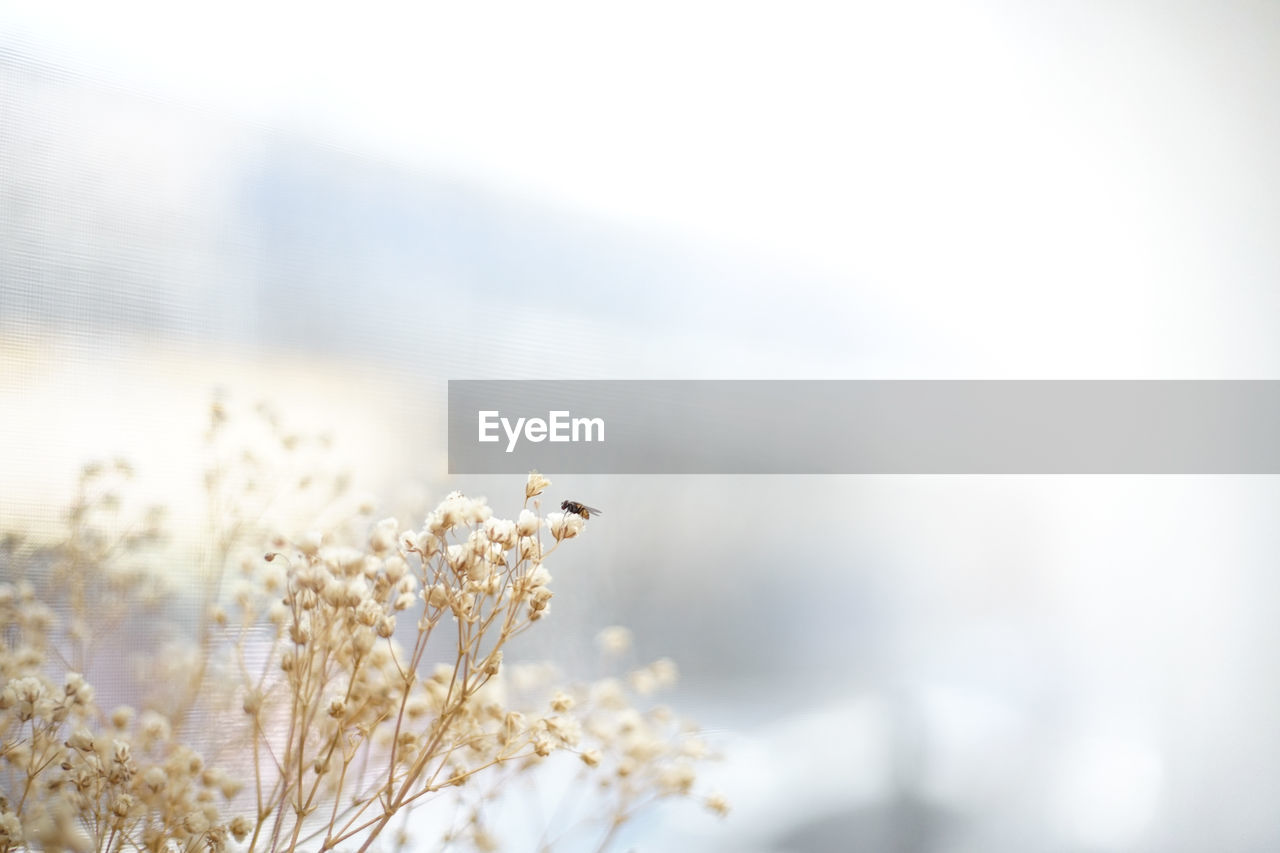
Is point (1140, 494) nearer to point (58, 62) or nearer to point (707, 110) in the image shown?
point (707, 110)

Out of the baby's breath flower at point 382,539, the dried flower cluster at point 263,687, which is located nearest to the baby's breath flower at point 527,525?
the dried flower cluster at point 263,687

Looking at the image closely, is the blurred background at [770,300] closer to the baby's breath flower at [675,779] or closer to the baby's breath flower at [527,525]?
the baby's breath flower at [675,779]

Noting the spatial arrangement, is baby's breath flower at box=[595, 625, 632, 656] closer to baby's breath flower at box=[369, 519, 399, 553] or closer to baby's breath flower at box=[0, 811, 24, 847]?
baby's breath flower at box=[369, 519, 399, 553]

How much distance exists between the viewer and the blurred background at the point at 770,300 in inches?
38.2

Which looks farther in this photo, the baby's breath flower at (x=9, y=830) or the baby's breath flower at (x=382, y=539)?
the baby's breath flower at (x=382, y=539)

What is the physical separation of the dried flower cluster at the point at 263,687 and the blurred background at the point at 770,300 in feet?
0.28

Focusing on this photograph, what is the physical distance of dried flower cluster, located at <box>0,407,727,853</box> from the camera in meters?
0.83

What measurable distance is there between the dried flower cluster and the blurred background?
8 centimetres

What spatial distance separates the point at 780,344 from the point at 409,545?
A: 2.06 ft

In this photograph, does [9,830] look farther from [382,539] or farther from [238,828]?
[382,539]

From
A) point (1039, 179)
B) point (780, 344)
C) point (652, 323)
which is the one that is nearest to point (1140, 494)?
point (1039, 179)

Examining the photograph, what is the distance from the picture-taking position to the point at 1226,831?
1413mm

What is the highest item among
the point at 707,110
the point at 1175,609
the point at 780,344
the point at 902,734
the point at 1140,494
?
the point at 707,110

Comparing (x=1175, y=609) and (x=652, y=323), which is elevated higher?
(x=652, y=323)
